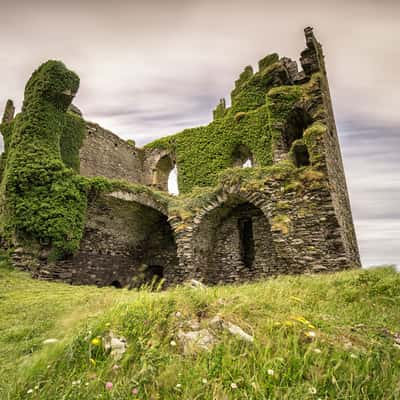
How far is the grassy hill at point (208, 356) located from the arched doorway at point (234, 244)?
792 cm

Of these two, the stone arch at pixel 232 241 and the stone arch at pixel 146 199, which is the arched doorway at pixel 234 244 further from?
the stone arch at pixel 146 199

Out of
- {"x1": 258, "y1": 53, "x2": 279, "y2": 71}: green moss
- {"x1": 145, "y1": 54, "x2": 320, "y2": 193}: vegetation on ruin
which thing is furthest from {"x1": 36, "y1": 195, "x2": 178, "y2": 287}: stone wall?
{"x1": 258, "y1": 53, "x2": 279, "y2": 71}: green moss

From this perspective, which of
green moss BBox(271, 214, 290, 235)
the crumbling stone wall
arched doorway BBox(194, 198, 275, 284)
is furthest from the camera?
the crumbling stone wall

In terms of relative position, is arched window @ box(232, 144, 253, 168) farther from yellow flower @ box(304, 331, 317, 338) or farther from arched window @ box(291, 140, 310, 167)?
yellow flower @ box(304, 331, 317, 338)

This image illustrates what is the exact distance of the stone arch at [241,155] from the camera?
603 inches

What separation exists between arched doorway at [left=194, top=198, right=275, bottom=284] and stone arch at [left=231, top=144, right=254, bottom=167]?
10.7 feet

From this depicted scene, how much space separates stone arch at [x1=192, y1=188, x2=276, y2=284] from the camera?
478 inches

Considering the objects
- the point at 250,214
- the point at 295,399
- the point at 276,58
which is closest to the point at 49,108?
the point at 250,214

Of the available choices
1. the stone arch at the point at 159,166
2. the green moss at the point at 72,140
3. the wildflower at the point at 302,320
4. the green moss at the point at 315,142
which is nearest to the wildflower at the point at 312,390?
the wildflower at the point at 302,320

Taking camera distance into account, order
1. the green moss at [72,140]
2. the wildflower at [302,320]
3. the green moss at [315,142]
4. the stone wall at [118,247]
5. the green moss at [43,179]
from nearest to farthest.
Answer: the wildflower at [302,320], the green moss at [43,179], the green moss at [315,142], the stone wall at [118,247], the green moss at [72,140]

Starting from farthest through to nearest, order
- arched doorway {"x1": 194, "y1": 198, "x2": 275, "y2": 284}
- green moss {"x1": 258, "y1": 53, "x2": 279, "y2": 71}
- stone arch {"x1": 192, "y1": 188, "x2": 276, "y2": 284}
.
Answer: green moss {"x1": 258, "y1": 53, "x2": 279, "y2": 71} < arched doorway {"x1": 194, "y1": 198, "x2": 275, "y2": 284} < stone arch {"x1": 192, "y1": 188, "x2": 276, "y2": 284}

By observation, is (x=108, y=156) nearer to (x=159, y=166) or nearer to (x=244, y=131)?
(x=159, y=166)

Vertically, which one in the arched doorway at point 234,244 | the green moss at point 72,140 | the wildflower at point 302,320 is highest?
the green moss at point 72,140

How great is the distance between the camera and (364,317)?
166 inches
